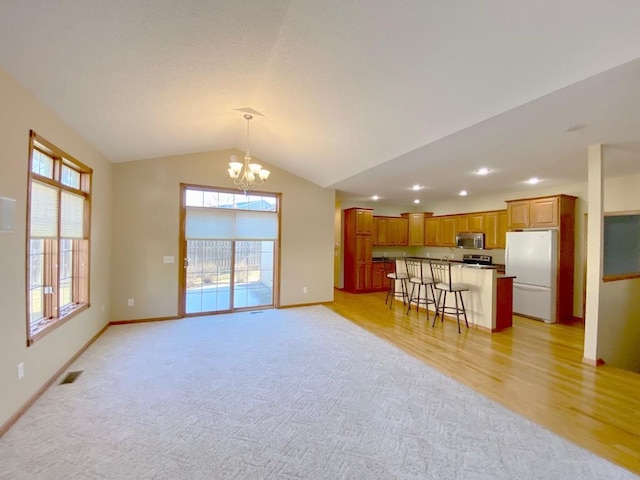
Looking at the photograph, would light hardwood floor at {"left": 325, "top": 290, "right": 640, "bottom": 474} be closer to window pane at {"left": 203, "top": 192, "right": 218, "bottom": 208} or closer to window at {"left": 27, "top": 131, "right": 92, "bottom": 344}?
window pane at {"left": 203, "top": 192, "right": 218, "bottom": 208}

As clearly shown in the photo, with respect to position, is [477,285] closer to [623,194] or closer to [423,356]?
[423,356]

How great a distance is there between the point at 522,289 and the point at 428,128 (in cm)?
416

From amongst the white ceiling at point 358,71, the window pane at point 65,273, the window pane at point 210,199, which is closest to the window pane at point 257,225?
the window pane at point 210,199

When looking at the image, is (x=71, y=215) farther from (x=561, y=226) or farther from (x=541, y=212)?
(x=561, y=226)

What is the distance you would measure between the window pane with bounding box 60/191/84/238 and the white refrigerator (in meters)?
7.05

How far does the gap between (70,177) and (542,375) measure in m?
5.83

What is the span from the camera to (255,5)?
6.11 feet

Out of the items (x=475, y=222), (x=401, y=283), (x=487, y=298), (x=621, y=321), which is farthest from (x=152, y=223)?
(x=621, y=321)

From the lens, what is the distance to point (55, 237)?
2.81 m

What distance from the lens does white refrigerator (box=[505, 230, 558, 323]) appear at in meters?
4.79

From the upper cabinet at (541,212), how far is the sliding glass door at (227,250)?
4.80m

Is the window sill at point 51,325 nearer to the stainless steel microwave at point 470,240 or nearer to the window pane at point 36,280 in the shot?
the window pane at point 36,280

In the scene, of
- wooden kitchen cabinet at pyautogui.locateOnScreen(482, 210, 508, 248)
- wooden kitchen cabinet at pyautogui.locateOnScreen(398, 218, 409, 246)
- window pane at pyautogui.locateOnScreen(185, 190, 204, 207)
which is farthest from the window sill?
wooden kitchen cabinet at pyautogui.locateOnScreen(482, 210, 508, 248)

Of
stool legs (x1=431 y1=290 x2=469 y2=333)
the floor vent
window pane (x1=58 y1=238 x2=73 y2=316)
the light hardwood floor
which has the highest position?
window pane (x1=58 y1=238 x2=73 y2=316)
